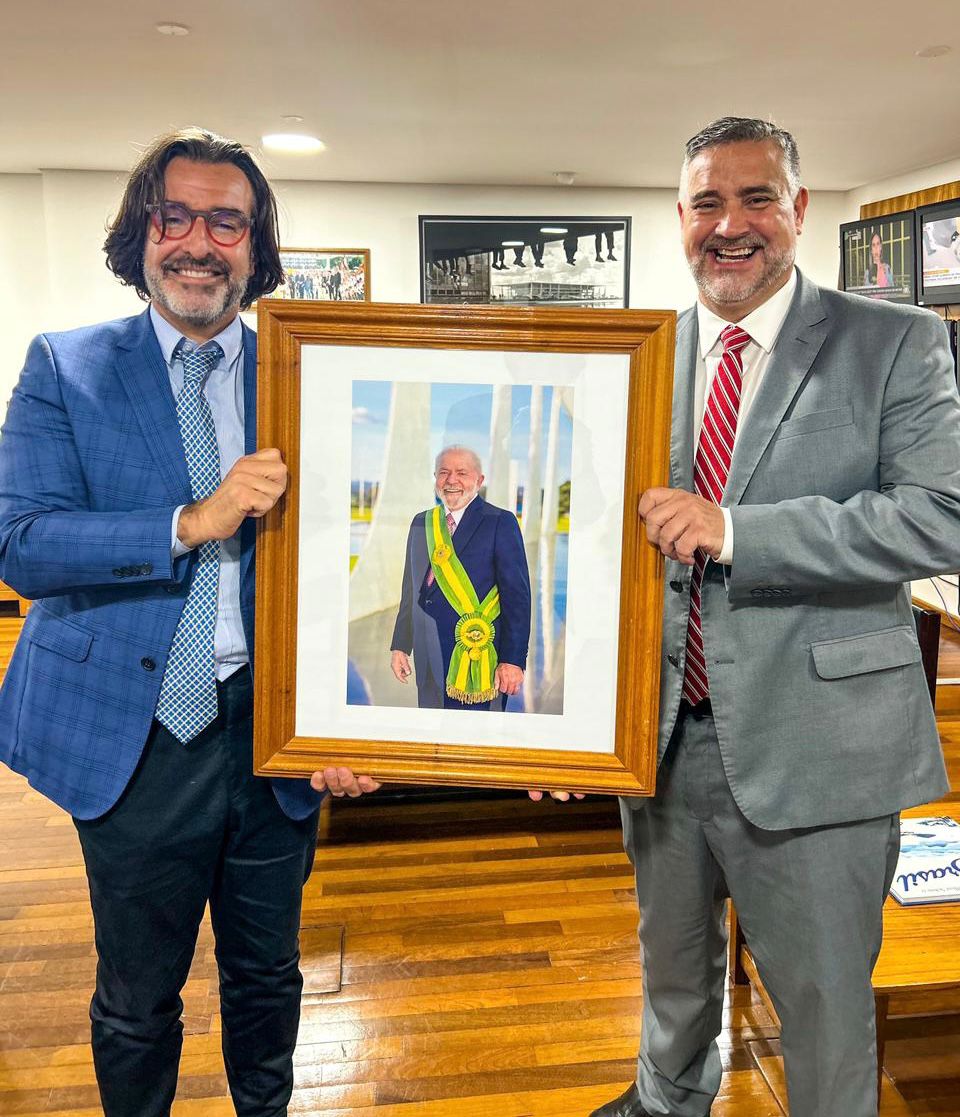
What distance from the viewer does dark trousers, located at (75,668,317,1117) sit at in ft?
4.54

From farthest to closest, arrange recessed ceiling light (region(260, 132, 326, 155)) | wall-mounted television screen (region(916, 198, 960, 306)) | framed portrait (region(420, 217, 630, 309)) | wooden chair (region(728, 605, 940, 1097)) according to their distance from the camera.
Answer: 1. framed portrait (region(420, 217, 630, 309))
2. recessed ceiling light (region(260, 132, 326, 155))
3. wall-mounted television screen (region(916, 198, 960, 306))
4. wooden chair (region(728, 605, 940, 1097))

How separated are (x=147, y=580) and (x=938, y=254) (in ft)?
15.1

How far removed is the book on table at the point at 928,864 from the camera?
1.89 m

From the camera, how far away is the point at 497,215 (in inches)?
245

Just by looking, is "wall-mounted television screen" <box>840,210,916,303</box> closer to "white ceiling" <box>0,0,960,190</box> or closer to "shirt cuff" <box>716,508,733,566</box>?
"white ceiling" <box>0,0,960,190</box>

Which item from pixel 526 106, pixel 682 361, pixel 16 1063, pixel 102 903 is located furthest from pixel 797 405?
pixel 526 106

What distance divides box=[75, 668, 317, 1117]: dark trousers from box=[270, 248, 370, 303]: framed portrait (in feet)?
17.3

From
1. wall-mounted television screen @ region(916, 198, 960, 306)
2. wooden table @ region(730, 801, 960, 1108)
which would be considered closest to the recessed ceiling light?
wall-mounted television screen @ region(916, 198, 960, 306)

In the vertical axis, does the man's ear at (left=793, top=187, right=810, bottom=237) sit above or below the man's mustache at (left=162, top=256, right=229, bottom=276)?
above

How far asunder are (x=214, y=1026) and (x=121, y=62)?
3212mm

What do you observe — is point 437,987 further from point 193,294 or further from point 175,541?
point 193,294

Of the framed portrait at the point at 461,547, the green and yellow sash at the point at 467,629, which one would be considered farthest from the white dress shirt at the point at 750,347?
the green and yellow sash at the point at 467,629

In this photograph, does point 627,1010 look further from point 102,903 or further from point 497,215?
point 497,215

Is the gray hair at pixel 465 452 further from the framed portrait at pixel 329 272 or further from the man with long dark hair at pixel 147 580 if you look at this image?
the framed portrait at pixel 329 272
